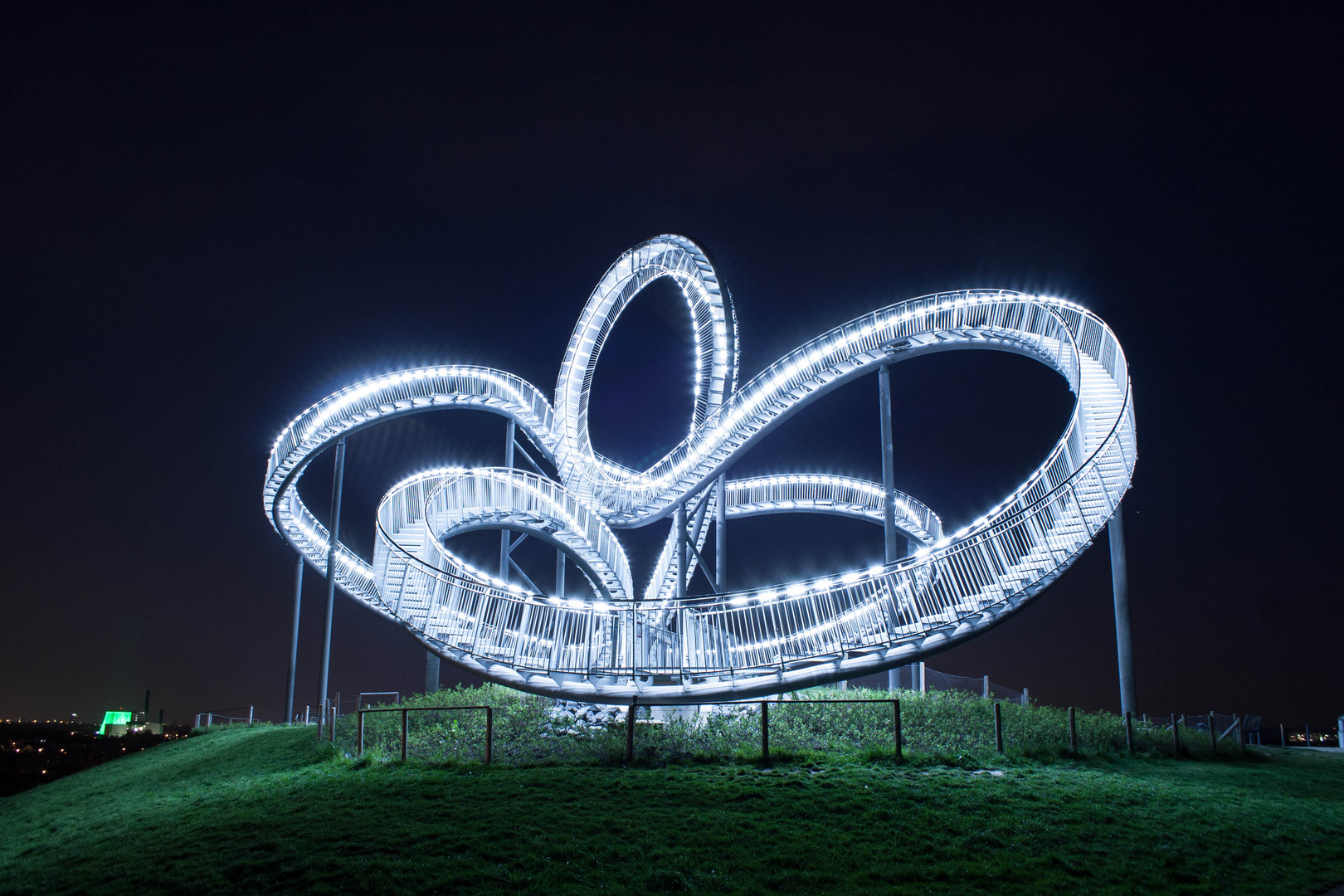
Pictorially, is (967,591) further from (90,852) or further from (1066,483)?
(90,852)

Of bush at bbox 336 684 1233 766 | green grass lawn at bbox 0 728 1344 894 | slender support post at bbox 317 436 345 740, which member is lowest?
green grass lawn at bbox 0 728 1344 894

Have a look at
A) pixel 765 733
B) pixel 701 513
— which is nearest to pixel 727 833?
pixel 765 733

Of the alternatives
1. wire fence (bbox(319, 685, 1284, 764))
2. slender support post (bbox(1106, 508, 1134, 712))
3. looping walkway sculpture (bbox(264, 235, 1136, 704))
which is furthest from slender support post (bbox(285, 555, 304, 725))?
slender support post (bbox(1106, 508, 1134, 712))

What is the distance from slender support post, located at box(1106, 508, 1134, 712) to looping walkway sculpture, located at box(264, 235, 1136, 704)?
315cm

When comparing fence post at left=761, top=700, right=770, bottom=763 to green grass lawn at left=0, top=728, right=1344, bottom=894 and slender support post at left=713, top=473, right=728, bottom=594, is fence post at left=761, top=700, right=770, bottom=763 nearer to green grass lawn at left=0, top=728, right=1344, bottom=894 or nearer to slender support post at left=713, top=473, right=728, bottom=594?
green grass lawn at left=0, top=728, right=1344, bottom=894

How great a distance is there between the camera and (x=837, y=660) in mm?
14656

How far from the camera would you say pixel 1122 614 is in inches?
773

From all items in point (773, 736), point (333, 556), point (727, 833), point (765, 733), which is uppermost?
point (333, 556)

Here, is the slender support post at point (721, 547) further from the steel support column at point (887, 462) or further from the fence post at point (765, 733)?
the fence post at point (765, 733)

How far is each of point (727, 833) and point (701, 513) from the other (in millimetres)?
15464

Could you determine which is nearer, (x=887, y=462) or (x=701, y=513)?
(x=887, y=462)

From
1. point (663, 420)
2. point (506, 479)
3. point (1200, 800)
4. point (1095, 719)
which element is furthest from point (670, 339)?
point (1200, 800)

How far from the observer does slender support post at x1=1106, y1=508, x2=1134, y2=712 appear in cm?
1909

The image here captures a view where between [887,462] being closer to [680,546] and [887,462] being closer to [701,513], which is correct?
[680,546]
